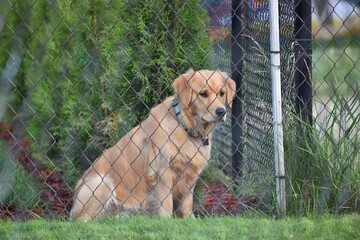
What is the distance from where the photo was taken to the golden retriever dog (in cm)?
590

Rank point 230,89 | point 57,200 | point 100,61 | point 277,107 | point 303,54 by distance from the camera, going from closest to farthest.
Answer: point 277,107 < point 303,54 < point 230,89 < point 57,200 < point 100,61

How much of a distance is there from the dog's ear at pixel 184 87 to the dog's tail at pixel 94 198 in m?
0.79

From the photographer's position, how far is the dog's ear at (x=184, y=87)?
19.3 ft

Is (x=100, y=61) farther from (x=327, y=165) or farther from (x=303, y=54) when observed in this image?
(x=327, y=165)

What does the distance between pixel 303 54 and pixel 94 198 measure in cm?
176

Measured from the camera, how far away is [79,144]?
677 centimetres

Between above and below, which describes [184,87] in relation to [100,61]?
below

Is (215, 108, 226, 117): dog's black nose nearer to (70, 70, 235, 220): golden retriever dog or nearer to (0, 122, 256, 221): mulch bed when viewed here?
(70, 70, 235, 220): golden retriever dog

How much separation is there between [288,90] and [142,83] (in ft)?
4.00

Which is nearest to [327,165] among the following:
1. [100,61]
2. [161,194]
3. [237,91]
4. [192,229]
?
[192,229]

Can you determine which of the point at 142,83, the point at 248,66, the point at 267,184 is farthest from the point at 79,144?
the point at 267,184

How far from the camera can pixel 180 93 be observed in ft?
19.5

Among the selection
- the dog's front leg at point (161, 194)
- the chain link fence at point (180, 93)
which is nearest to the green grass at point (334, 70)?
the chain link fence at point (180, 93)

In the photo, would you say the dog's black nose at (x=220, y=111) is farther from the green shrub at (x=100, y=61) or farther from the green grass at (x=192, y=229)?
the green grass at (x=192, y=229)
